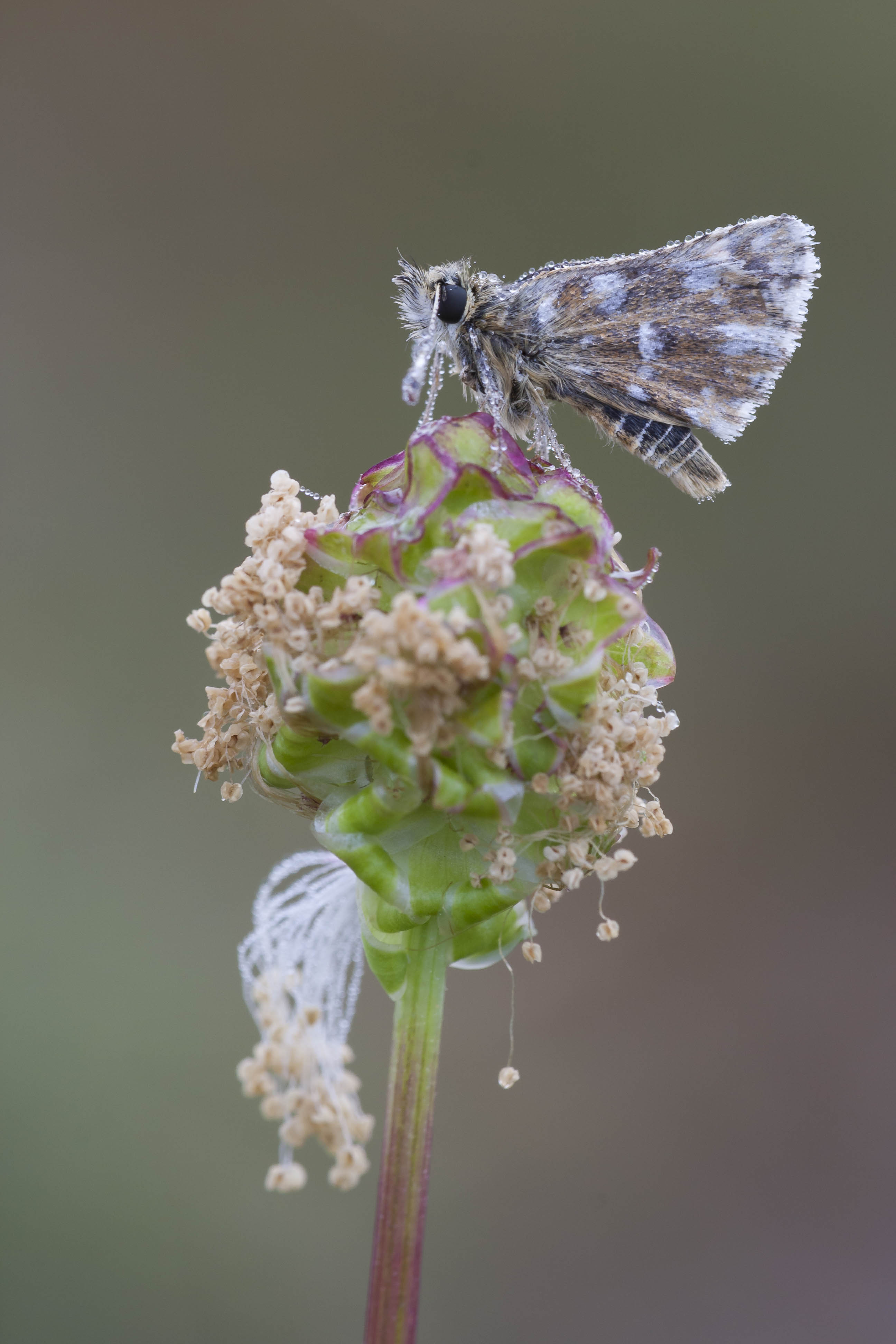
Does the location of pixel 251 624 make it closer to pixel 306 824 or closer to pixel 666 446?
pixel 666 446

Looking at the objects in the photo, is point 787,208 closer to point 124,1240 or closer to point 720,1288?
point 720,1288

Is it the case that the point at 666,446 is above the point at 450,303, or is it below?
below

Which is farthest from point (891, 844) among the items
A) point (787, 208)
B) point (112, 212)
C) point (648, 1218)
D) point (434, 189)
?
point (112, 212)

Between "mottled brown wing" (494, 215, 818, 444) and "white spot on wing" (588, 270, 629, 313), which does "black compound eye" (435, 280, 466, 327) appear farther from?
"white spot on wing" (588, 270, 629, 313)

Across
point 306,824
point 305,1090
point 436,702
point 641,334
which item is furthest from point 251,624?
point 306,824

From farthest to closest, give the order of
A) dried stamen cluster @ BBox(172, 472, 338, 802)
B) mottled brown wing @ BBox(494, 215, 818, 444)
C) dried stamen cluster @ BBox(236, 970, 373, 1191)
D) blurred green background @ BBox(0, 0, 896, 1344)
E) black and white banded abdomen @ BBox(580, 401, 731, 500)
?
blurred green background @ BBox(0, 0, 896, 1344)
black and white banded abdomen @ BBox(580, 401, 731, 500)
mottled brown wing @ BBox(494, 215, 818, 444)
dried stamen cluster @ BBox(172, 472, 338, 802)
dried stamen cluster @ BBox(236, 970, 373, 1191)

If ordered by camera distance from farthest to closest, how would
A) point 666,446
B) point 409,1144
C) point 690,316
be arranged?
point 666,446, point 690,316, point 409,1144

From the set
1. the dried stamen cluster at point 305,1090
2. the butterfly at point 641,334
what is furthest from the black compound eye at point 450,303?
the dried stamen cluster at point 305,1090

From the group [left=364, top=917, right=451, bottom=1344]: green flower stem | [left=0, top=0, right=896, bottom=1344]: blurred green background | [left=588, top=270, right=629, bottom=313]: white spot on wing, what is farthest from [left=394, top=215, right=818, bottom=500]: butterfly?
Answer: [left=0, top=0, right=896, bottom=1344]: blurred green background
